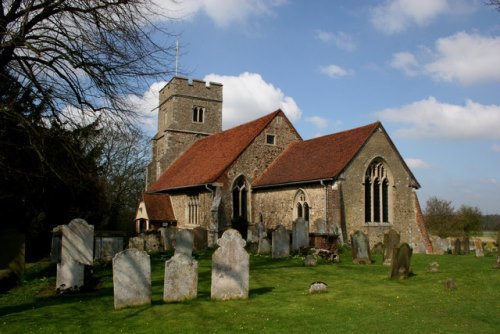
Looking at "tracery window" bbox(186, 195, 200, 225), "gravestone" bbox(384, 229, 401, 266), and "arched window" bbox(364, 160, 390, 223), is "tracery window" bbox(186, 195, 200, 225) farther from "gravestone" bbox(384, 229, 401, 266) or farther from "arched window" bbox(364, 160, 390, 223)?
"gravestone" bbox(384, 229, 401, 266)

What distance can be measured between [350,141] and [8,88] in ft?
50.7

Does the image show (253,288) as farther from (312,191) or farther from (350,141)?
(350,141)

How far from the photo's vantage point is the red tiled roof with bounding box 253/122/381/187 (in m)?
20.4

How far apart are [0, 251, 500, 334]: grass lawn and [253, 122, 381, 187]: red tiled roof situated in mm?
9058

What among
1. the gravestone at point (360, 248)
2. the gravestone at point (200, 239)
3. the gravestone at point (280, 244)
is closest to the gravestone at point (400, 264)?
the gravestone at point (360, 248)

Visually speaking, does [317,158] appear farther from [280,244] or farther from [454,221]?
[454,221]

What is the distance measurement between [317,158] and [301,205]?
2485mm

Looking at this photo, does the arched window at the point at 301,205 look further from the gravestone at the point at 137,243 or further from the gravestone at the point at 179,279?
the gravestone at the point at 179,279

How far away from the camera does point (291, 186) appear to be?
21.9 metres

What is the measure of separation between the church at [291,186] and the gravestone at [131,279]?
10.4 m

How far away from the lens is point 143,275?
831 centimetres

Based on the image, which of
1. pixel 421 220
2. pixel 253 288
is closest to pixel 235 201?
pixel 421 220

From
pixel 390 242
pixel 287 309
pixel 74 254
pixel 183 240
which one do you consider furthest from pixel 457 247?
pixel 74 254

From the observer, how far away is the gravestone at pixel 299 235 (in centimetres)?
1720
